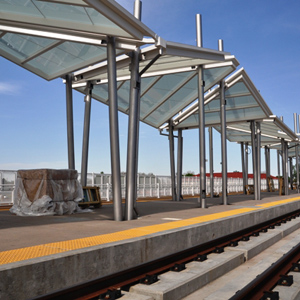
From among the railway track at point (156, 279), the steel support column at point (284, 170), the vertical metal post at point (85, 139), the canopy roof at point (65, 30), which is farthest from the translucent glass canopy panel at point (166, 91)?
the steel support column at point (284, 170)

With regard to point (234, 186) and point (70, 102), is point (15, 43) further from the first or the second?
point (234, 186)

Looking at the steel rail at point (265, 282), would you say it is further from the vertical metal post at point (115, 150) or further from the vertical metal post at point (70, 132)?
the vertical metal post at point (70, 132)

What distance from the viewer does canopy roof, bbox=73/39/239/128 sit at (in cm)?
1293

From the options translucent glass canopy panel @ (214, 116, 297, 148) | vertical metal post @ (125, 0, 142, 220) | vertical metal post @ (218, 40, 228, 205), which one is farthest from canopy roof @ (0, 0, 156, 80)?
translucent glass canopy panel @ (214, 116, 297, 148)

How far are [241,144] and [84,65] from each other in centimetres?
2542

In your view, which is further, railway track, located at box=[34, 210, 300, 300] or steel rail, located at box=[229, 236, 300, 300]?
steel rail, located at box=[229, 236, 300, 300]

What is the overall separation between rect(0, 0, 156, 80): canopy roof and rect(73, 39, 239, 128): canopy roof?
1.14 meters

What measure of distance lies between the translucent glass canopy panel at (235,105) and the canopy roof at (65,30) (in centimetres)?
812

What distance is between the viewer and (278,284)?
216 inches

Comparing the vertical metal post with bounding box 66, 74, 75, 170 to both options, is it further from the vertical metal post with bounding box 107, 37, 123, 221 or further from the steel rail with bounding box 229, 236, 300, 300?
the steel rail with bounding box 229, 236, 300, 300

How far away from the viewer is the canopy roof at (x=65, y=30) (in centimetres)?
928

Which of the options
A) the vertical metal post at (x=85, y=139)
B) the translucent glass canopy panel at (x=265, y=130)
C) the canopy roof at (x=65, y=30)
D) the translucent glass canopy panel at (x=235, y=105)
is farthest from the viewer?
the translucent glass canopy panel at (x=265, y=130)

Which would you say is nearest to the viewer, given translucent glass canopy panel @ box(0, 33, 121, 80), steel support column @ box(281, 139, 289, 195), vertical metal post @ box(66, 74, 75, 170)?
translucent glass canopy panel @ box(0, 33, 121, 80)

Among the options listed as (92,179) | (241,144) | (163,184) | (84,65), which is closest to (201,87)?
(84,65)
